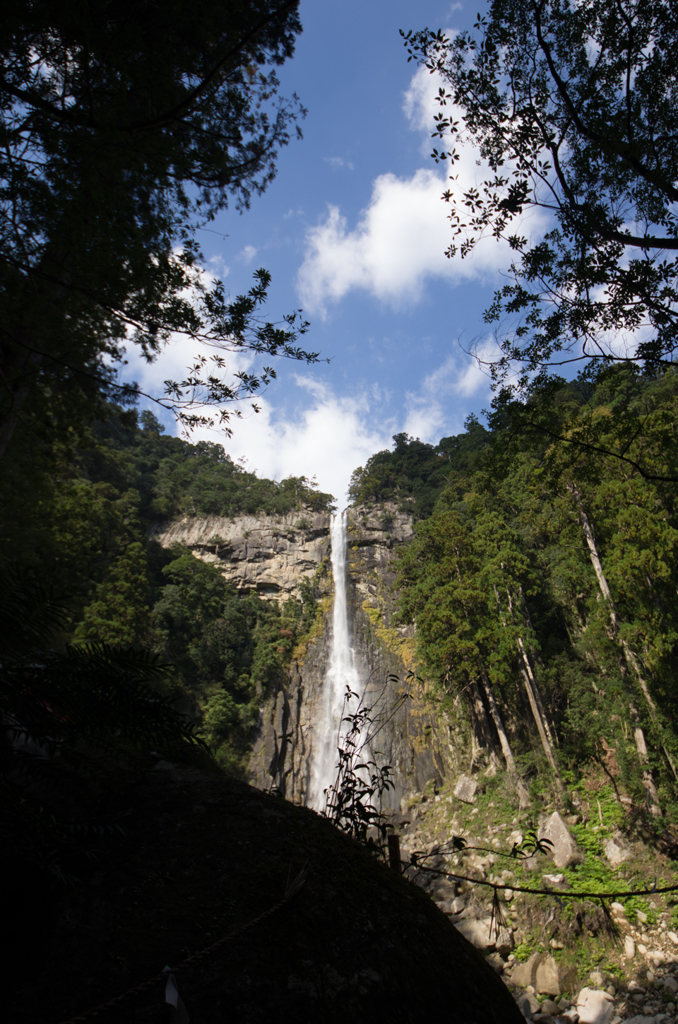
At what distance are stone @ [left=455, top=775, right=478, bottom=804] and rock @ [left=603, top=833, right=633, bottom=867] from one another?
4.19 m

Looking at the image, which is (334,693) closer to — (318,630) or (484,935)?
(318,630)

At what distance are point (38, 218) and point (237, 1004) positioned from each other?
4.81 m

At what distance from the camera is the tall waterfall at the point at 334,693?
1777cm

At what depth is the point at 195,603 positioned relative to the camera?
23375 millimetres

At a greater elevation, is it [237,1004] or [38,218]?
[38,218]

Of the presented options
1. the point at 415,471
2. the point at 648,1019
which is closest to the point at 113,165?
the point at 648,1019

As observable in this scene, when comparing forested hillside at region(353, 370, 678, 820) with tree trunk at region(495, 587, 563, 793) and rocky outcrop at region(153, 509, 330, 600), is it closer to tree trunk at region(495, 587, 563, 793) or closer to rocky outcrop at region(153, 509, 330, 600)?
tree trunk at region(495, 587, 563, 793)

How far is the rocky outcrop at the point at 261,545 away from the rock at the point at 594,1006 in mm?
21979

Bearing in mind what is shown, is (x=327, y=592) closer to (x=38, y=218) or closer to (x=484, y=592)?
(x=484, y=592)

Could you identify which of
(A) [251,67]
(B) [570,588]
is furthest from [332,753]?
(A) [251,67]

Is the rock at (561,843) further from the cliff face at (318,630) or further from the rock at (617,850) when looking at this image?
the cliff face at (318,630)

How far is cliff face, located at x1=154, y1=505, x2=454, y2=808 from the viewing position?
55.8 feet

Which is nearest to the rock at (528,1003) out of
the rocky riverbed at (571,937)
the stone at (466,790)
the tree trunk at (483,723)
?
the rocky riverbed at (571,937)

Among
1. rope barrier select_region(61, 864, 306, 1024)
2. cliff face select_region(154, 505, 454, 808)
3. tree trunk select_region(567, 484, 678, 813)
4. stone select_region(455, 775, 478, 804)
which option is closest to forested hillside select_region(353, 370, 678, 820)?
tree trunk select_region(567, 484, 678, 813)
